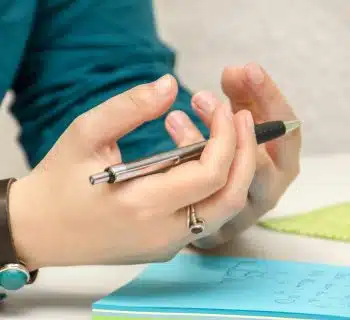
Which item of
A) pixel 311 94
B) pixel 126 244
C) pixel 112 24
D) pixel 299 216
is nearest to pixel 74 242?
pixel 126 244

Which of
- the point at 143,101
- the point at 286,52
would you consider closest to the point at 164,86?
the point at 143,101

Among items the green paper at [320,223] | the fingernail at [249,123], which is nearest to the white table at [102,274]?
the green paper at [320,223]

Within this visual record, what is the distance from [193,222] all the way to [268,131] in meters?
0.09

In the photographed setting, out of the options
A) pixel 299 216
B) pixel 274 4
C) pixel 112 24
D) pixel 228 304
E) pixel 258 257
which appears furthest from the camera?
pixel 274 4

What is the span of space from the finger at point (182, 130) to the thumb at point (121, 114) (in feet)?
0.22

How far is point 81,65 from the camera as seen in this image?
2.46ft

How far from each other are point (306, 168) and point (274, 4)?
387mm

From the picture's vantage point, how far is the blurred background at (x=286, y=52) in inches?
41.0

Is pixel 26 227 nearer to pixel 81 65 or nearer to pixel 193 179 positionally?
pixel 193 179

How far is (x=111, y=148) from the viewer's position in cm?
39

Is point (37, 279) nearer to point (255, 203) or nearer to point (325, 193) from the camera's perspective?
point (255, 203)

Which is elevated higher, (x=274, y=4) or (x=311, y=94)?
(x=274, y=4)

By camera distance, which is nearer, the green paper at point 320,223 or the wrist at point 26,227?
the wrist at point 26,227

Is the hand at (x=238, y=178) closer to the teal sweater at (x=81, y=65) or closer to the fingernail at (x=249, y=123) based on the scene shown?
the fingernail at (x=249, y=123)
